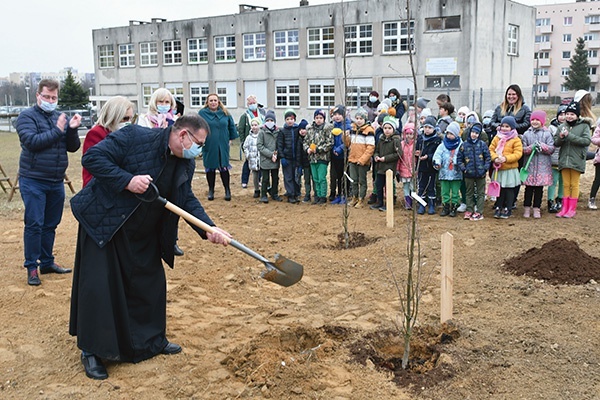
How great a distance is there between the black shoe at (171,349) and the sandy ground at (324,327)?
0.08 metres

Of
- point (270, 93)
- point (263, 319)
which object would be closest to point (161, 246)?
point (263, 319)

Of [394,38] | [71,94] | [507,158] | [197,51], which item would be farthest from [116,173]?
[71,94]

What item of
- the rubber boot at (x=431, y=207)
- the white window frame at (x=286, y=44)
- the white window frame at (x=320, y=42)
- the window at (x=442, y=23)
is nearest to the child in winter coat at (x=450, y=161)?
the rubber boot at (x=431, y=207)

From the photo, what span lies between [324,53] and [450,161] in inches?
1005

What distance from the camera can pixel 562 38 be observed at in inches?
3187

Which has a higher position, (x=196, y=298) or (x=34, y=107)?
(x=34, y=107)

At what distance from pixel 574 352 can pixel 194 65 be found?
37.3 m

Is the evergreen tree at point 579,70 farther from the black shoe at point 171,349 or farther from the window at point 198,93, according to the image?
the black shoe at point 171,349

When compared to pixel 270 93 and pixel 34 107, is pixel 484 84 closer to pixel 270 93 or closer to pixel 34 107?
pixel 270 93

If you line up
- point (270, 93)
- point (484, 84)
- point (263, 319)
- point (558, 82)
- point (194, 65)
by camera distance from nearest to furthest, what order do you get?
point (263, 319) < point (484, 84) < point (270, 93) < point (194, 65) < point (558, 82)

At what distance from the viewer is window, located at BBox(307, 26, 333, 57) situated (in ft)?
110

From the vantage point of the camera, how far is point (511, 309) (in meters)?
5.55

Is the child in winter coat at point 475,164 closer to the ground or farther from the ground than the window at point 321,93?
closer to the ground

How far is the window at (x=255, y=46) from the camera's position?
36.2m
